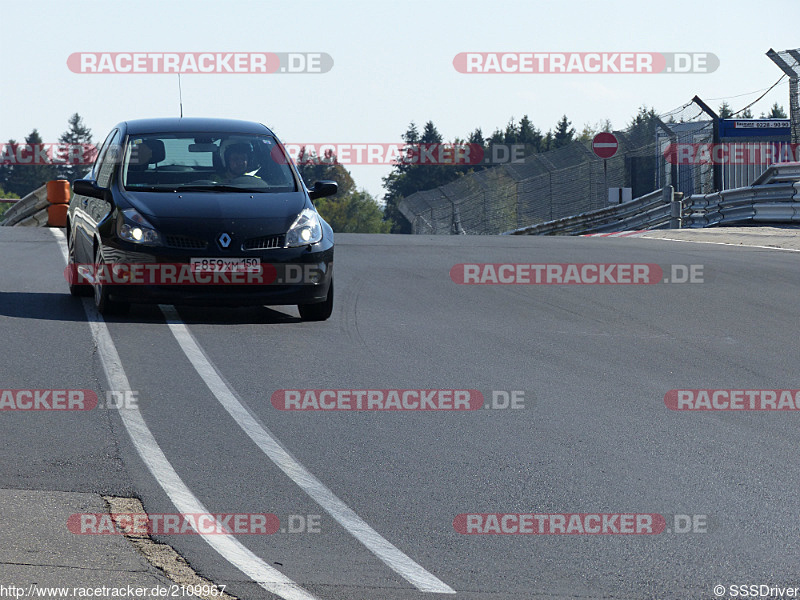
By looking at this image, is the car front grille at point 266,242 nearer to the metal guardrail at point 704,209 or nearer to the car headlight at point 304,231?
the car headlight at point 304,231

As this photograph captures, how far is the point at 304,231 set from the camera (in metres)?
10.2

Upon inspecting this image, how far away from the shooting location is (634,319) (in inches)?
437

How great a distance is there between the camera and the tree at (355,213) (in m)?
178

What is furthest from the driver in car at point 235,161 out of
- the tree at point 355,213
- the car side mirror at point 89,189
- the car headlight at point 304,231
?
the tree at point 355,213

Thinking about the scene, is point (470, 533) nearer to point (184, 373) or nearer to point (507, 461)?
point (507, 461)

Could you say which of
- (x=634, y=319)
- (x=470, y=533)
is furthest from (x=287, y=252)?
(x=470, y=533)

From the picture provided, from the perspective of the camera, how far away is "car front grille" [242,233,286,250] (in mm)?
9914

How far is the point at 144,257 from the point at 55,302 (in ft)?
6.02

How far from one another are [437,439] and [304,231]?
4.03 meters

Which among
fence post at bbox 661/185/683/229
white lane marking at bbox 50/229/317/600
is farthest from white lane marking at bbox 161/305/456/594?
fence post at bbox 661/185/683/229

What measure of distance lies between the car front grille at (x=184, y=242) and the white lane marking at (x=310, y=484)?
1.21 meters

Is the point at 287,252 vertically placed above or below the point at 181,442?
above

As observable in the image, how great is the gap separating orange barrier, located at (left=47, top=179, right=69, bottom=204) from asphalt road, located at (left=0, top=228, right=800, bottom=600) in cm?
1408

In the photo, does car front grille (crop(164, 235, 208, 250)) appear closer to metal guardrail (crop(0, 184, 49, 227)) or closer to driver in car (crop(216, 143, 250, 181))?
driver in car (crop(216, 143, 250, 181))
